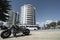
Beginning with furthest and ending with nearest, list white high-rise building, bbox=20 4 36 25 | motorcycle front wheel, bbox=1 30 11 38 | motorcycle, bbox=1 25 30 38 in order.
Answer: white high-rise building, bbox=20 4 36 25
motorcycle, bbox=1 25 30 38
motorcycle front wheel, bbox=1 30 11 38

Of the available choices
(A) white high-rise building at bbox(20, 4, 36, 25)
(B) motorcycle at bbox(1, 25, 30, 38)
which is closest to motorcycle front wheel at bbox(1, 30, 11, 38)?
(B) motorcycle at bbox(1, 25, 30, 38)

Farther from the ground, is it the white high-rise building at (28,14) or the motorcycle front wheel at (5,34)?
the white high-rise building at (28,14)

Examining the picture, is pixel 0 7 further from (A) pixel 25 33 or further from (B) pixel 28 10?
(B) pixel 28 10

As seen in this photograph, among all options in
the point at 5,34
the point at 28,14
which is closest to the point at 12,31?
the point at 5,34

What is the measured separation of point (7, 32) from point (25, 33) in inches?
130

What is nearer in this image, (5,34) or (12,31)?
(5,34)

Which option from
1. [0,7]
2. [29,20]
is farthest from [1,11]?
[29,20]

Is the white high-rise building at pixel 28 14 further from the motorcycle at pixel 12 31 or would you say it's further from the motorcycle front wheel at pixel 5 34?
the motorcycle front wheel at pixel 5 34

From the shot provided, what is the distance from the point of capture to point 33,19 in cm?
14450

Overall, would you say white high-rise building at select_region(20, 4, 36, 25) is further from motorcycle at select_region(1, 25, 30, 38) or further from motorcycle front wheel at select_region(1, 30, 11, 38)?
motorcycle front wheel at select_region(1, 30, 11, 38)

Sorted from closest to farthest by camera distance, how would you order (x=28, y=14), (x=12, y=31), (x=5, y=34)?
(x=5, y=34) < (x=12, y=31) < (x=28, y=14)

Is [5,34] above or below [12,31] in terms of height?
below

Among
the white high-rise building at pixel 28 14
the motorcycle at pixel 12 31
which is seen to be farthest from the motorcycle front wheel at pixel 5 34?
the white high-rise building at pixel 28 14

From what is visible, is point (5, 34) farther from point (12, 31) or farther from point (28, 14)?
A: point (28, 14)
